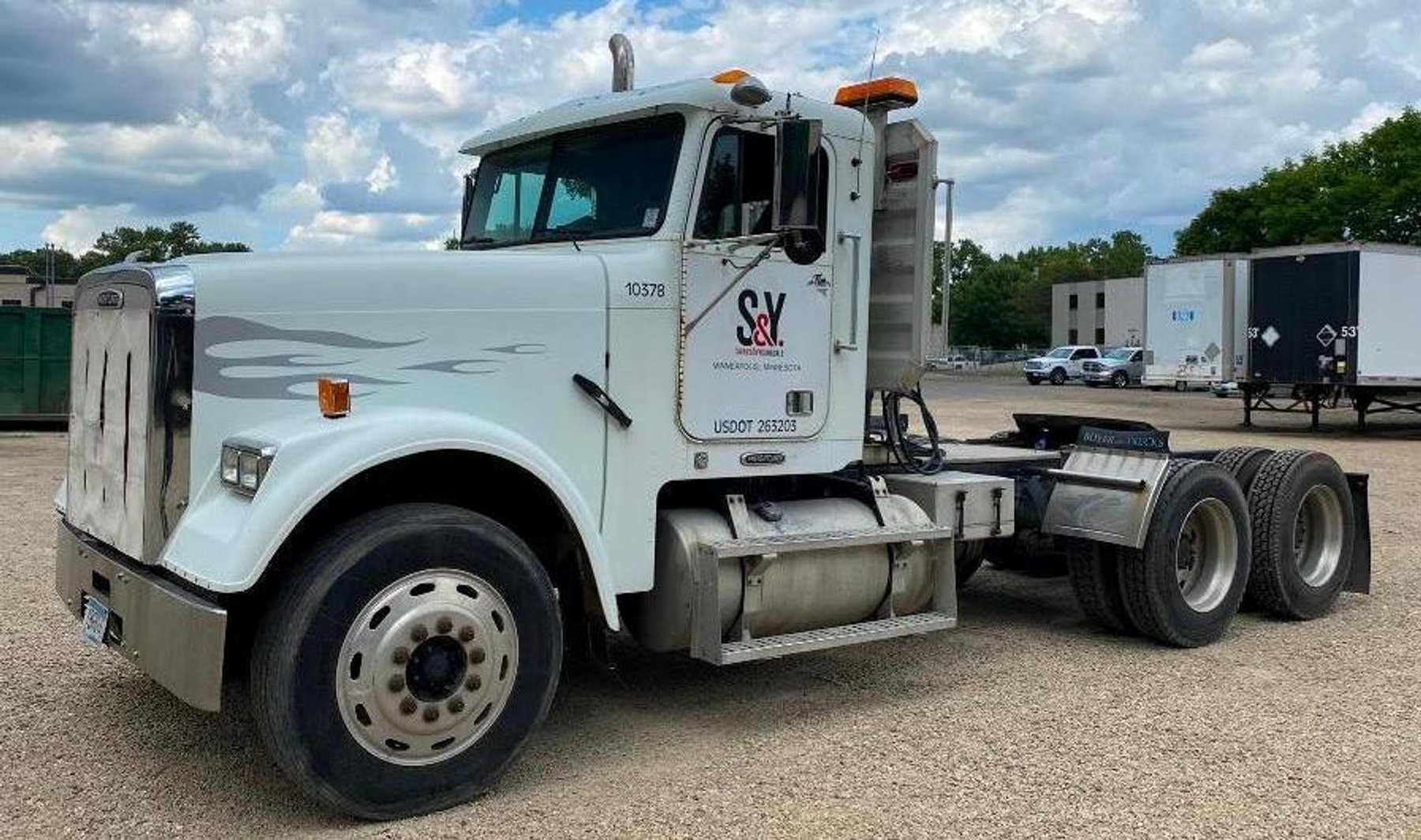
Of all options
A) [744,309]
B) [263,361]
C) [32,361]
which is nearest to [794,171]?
[744,309]

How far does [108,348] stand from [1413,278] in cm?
2339

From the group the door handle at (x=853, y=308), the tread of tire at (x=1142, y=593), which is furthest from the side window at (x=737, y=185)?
the tread of tire at (x=1142, y=593)

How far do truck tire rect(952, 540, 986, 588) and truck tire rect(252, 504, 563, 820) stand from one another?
4191 millimetres

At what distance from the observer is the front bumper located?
416cm

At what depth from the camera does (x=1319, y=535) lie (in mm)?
8383

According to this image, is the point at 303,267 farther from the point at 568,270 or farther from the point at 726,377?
the point at 726,377

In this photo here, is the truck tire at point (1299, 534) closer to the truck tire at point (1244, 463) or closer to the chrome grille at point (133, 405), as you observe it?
the truck tire at point (1244, 463)

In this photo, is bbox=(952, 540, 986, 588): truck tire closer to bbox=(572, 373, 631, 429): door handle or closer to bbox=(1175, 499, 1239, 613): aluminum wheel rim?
bbox=(1175, 499, 1239, 613): aluminum wheel rim

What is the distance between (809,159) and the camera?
17.3ft

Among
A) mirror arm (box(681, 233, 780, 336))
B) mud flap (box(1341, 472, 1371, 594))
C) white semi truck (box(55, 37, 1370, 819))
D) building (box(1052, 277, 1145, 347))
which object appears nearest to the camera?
white semi truck (box(55, 37, 1370, 819))

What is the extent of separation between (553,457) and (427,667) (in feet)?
3.38

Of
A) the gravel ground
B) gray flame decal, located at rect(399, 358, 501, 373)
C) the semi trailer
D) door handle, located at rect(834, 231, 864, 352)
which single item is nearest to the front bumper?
the gravel ground

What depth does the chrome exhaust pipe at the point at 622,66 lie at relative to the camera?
20.4ft

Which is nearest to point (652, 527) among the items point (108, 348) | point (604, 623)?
point (604, 623)
